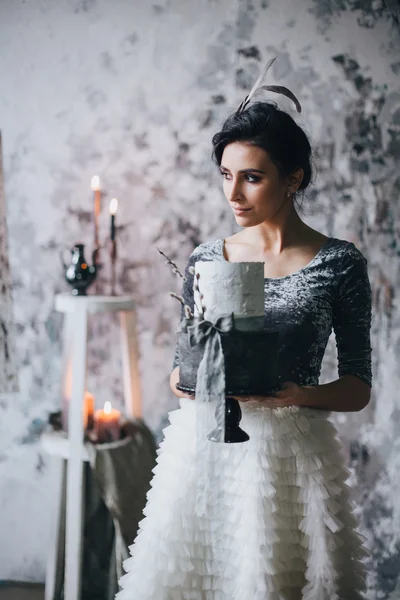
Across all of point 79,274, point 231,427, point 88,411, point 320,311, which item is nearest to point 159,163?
point 79,274

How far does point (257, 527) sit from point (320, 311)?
1.50 ft

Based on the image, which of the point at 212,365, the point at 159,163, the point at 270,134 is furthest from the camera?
the point at 159,163

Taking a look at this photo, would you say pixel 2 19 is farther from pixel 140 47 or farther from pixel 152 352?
pixel 152 352

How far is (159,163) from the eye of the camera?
2064 millimetres

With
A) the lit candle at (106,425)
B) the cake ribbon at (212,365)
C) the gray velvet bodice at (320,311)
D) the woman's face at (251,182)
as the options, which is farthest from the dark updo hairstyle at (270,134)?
the lit candle at (106,425)

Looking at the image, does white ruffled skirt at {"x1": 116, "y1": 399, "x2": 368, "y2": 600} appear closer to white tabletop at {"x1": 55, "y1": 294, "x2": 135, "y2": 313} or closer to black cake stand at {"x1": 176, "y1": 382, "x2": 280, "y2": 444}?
black cake stand at {"x1": 176, "y1": 382, "x2": 280, "y2": 444}

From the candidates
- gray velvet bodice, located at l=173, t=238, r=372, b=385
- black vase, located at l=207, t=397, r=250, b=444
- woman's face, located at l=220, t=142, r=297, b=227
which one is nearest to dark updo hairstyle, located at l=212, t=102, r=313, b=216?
woman's face, located at l=220, t=142, r=297, b=227

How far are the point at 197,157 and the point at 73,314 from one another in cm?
71

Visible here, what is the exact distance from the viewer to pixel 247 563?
1.07m

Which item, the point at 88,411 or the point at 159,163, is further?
the point at 159,163

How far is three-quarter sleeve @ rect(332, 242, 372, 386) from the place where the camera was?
4.14 feet

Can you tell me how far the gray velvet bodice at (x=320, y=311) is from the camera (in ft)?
3.97

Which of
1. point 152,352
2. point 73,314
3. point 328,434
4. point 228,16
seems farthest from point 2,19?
point 328,434

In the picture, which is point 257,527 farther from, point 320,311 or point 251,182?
point 251,182
